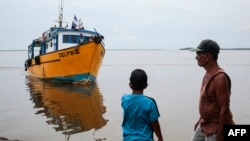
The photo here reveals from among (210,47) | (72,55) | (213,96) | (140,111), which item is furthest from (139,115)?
(72,55)

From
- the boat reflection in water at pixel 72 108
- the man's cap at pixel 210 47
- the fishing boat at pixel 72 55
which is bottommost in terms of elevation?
the boat reflection in water at pixel 72 108

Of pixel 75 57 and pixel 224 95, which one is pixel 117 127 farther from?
pixel 75 57

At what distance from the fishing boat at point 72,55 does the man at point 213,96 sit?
48.0 ft

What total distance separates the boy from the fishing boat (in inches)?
579

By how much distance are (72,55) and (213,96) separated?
15.4m

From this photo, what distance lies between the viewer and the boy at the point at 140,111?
10.5ft

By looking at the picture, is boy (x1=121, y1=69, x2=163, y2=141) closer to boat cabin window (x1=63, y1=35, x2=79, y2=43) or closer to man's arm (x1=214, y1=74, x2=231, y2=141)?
man's arm (x1=214, y1=74, x2=231, y2=141)

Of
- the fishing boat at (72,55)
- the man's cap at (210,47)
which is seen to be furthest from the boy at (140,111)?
the fishing boat at (72,55)

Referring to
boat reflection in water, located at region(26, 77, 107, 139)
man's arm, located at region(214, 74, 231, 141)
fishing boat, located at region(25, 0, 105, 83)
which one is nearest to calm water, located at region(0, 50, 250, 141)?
boat reflection in water, located at region(26, 77, 107, 139)

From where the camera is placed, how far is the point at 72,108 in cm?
1208

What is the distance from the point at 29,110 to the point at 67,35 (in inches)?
326

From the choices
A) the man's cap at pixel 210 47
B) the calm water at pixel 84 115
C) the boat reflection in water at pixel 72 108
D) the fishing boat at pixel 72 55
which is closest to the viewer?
the man's cap at pixel 210 47

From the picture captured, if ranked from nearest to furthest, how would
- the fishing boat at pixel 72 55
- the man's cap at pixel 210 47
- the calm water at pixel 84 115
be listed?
1. the man's cap at pixel 210 47
2. the calm water at pixel 84 115
3. the fishing boat at pixel 72 55

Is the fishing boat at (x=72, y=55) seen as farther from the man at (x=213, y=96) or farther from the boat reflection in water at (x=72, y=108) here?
the man at (x=213, y=96)
